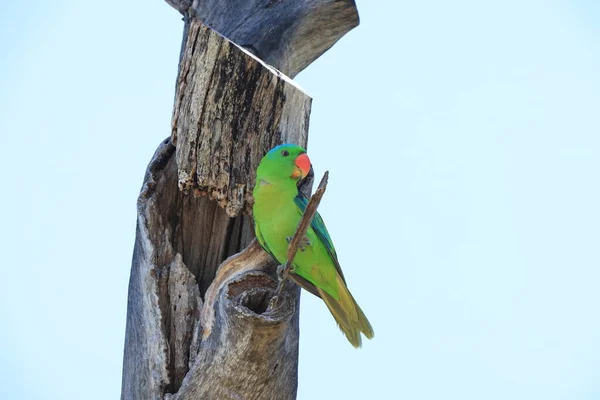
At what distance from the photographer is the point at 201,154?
3.48 metres

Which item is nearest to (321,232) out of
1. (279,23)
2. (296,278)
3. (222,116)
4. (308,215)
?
(296,278)

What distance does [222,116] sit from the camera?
3492mm

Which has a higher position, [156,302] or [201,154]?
[201,154]

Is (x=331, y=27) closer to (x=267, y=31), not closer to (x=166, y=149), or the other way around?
(x=267, y=31)

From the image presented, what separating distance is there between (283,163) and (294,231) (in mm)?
333

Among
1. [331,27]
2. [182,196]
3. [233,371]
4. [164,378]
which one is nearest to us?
[233,371]

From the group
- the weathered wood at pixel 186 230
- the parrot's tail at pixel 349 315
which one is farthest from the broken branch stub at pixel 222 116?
the parrot's tail at pixel 349 315

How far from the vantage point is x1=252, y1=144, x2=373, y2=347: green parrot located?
335 centimetres

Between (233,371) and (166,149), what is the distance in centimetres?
127

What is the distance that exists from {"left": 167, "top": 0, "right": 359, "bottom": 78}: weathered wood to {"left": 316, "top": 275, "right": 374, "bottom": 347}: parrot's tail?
1.50m

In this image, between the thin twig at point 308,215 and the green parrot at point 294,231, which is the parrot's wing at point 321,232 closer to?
the green parrot at point 294,231

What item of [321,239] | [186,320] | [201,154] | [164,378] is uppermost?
[201,154]

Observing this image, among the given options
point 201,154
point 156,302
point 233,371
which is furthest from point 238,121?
point 233,371

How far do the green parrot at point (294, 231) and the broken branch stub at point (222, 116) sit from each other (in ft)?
0.47
